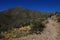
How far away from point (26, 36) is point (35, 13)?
20543mm

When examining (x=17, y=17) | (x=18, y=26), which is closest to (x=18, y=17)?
(x=17, y=17)

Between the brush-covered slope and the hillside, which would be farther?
the brush-covered slope

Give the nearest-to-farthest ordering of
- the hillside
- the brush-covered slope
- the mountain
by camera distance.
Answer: the hillside
the mountain
the brush-covered slope

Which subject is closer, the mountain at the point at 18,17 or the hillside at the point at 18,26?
the hillside at the point at 18,26

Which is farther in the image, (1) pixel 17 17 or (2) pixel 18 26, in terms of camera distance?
(1) pixel 17 17

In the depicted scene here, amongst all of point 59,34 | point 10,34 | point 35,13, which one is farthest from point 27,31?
point 35,13

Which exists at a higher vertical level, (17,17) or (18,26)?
(17,17)

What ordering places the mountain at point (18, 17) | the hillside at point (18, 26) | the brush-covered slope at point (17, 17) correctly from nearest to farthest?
the hillside at point (18, 26) < the mountain at point (18, 17) < the brush-covered slope at point (17, 17)

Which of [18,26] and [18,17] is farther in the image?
[18,17]

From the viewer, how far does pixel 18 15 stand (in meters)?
33.6

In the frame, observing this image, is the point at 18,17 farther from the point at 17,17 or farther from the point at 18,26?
the point at 18,26

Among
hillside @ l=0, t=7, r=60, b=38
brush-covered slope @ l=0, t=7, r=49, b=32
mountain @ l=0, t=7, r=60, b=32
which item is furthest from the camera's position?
brush-covered slope @ l=0, t=7, r=49, b=32

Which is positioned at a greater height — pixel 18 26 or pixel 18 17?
pixel 18 17

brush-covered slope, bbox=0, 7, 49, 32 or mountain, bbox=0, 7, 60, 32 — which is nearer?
mountain, bbox=0, 7, 60, 32
